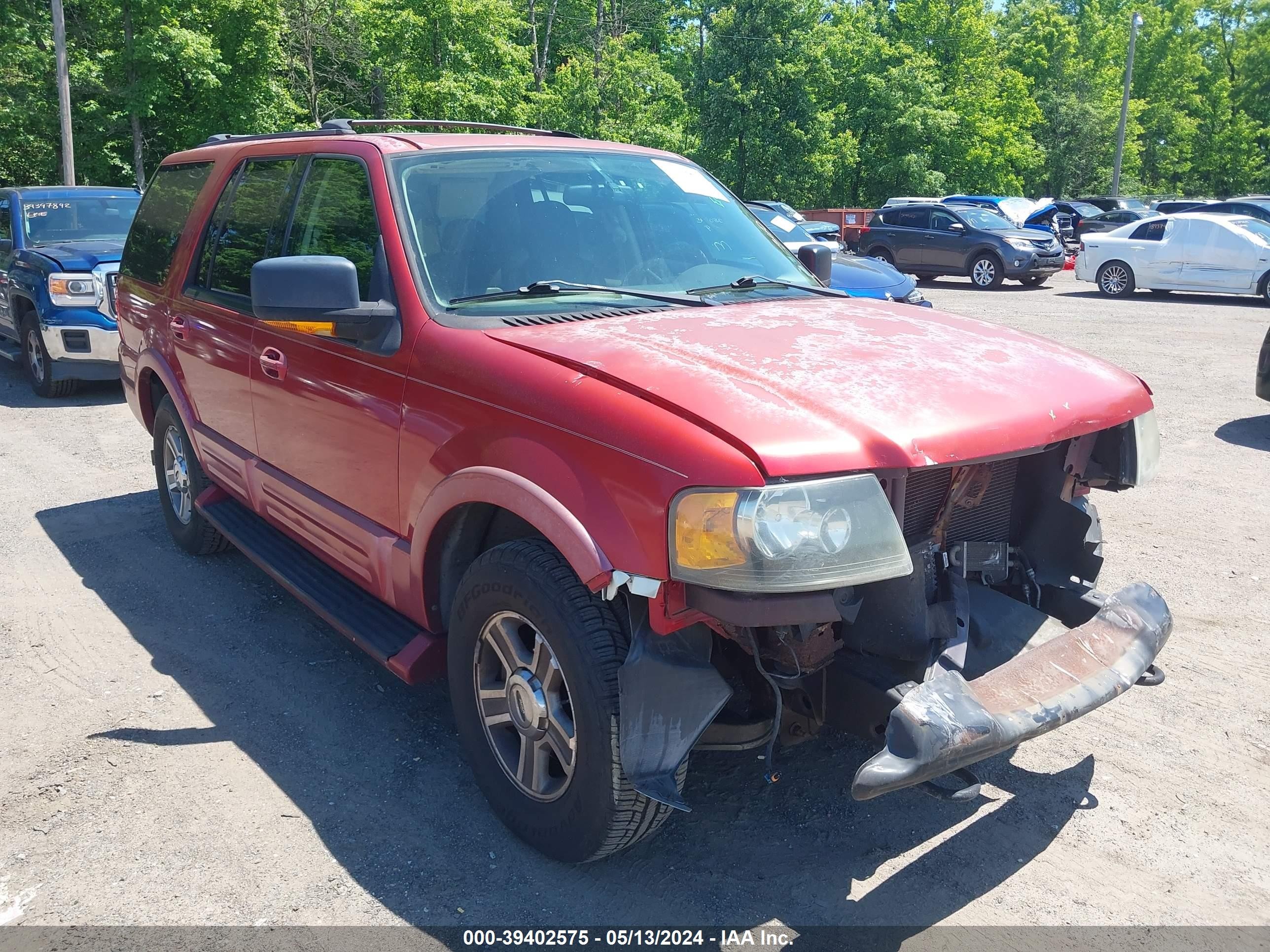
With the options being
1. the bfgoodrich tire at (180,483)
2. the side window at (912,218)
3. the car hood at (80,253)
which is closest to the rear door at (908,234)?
Result: the side window at (912,218)

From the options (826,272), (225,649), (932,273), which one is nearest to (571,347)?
(826,272)

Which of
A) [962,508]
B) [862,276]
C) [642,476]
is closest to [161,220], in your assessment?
[642,476]

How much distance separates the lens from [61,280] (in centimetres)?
971

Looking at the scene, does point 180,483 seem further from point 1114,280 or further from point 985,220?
point 985,220

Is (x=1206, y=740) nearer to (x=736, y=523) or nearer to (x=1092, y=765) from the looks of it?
(x=1092, y=765)

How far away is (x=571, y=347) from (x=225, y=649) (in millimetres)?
2512

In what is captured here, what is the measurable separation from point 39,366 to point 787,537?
9.96m

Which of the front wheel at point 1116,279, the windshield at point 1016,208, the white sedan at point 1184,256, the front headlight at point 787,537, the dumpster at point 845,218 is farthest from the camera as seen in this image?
the dumpster at point 845,218

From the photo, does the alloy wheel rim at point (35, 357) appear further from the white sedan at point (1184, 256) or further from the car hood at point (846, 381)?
the white sedan at point (1184, 256)

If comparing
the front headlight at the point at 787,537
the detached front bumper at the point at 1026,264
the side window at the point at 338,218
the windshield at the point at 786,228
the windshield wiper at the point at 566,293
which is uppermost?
the side window at the point at 338,218

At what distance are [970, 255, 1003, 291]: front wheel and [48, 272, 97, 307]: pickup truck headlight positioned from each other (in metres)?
17.4

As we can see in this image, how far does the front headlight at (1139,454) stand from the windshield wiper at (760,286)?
1.19 m

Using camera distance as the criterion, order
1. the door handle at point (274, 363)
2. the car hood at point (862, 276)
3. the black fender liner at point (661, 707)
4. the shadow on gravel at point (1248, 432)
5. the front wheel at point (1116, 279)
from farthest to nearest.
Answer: the front wheel at point (1116, 279)
the car hood at point (862, 276)
the shadow on gravel at point (1248, 432)
the door handle at point (274, 363)
the black fender liner at point (661, 707)

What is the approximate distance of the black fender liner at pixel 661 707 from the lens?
2555 mm
